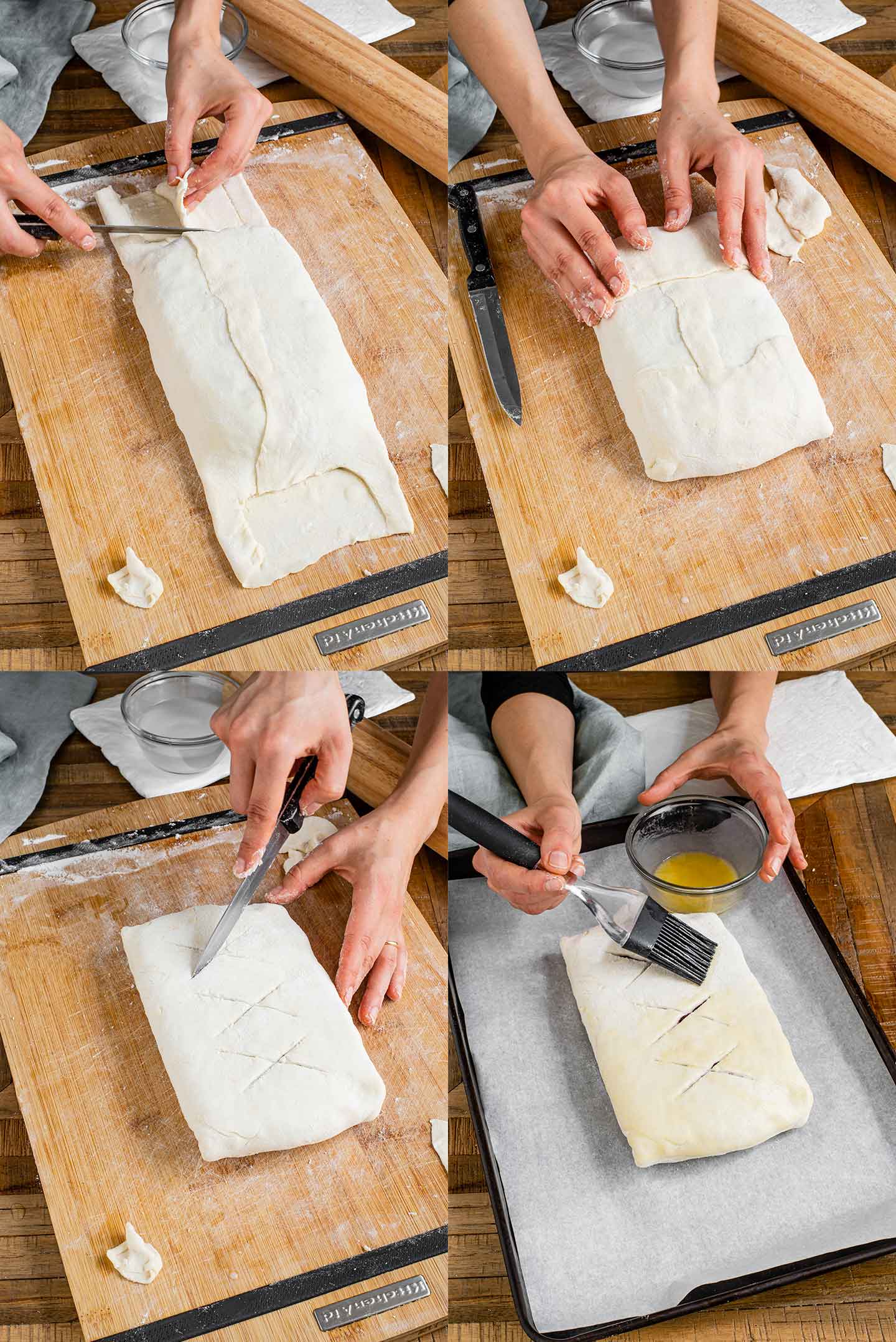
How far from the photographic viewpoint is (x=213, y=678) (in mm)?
1103

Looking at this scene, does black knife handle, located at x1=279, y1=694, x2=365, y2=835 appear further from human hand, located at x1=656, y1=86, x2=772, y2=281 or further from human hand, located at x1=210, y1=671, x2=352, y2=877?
human hand, located at x1=656, y1=86, x2=772, y2=281

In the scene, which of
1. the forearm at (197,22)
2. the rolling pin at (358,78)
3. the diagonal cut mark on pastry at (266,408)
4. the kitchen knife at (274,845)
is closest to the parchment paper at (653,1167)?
the kitchen knife at (274,845)

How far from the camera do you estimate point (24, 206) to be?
3.83 feet

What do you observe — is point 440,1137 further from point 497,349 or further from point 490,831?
point 497,349

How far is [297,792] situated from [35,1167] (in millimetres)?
426

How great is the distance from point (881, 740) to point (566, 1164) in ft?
1.93

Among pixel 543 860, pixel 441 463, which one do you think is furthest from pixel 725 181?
pixel 543 860

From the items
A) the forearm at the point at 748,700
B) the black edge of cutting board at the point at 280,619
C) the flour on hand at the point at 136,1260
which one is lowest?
the flour on hand at the point at 136,1260

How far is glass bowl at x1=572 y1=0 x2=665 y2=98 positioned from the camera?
4.26ft

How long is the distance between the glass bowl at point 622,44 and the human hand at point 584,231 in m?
0.22

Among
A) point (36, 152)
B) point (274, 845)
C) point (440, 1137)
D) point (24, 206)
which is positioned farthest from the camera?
point (36, 152)

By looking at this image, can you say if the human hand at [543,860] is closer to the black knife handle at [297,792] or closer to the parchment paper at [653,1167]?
the parchment paper at [653,1167]

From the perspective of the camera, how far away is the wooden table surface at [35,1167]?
86 cm

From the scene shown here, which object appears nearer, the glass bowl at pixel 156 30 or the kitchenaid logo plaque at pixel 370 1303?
the kitchenaid logo plaque at pixel 370 1303
